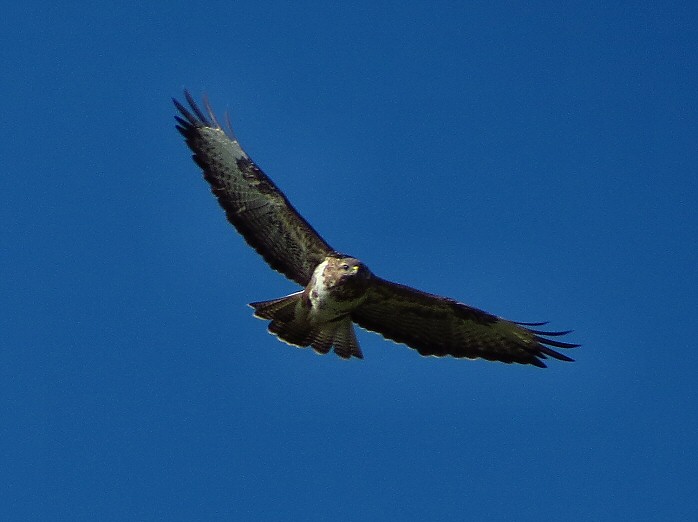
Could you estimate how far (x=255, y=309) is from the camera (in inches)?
417

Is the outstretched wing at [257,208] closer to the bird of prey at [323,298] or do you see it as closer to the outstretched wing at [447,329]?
the bird of prey at [323,298]

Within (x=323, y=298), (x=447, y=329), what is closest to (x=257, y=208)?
(x=323, y=298)

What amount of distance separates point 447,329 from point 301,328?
5.02 ft

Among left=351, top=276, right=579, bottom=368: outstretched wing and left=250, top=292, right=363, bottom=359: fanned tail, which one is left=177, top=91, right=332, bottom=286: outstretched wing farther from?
left=351, top=276, right=579, bottom=368: outstretched wing

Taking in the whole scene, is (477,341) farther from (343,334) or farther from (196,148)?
(196,148)

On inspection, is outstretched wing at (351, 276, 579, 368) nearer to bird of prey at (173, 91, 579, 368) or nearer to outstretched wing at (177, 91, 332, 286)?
bird of prey at (173, 91, 579, 368)

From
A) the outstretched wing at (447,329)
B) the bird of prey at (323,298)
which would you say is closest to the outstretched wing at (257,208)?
the bird of prey at (323,298)

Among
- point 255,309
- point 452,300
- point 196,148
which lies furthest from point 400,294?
point 196,148

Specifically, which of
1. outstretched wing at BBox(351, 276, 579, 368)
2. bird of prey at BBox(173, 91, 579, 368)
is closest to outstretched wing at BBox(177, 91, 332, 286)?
bird of prey at BBox(173, 91, 579, 368)

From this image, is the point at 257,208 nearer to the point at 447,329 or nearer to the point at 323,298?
the point at 323,298

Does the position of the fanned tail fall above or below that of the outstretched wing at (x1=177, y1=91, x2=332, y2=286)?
below

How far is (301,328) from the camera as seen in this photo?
10656 mm

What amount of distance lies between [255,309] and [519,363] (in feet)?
9.15

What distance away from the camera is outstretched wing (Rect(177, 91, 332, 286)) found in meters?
10.7
